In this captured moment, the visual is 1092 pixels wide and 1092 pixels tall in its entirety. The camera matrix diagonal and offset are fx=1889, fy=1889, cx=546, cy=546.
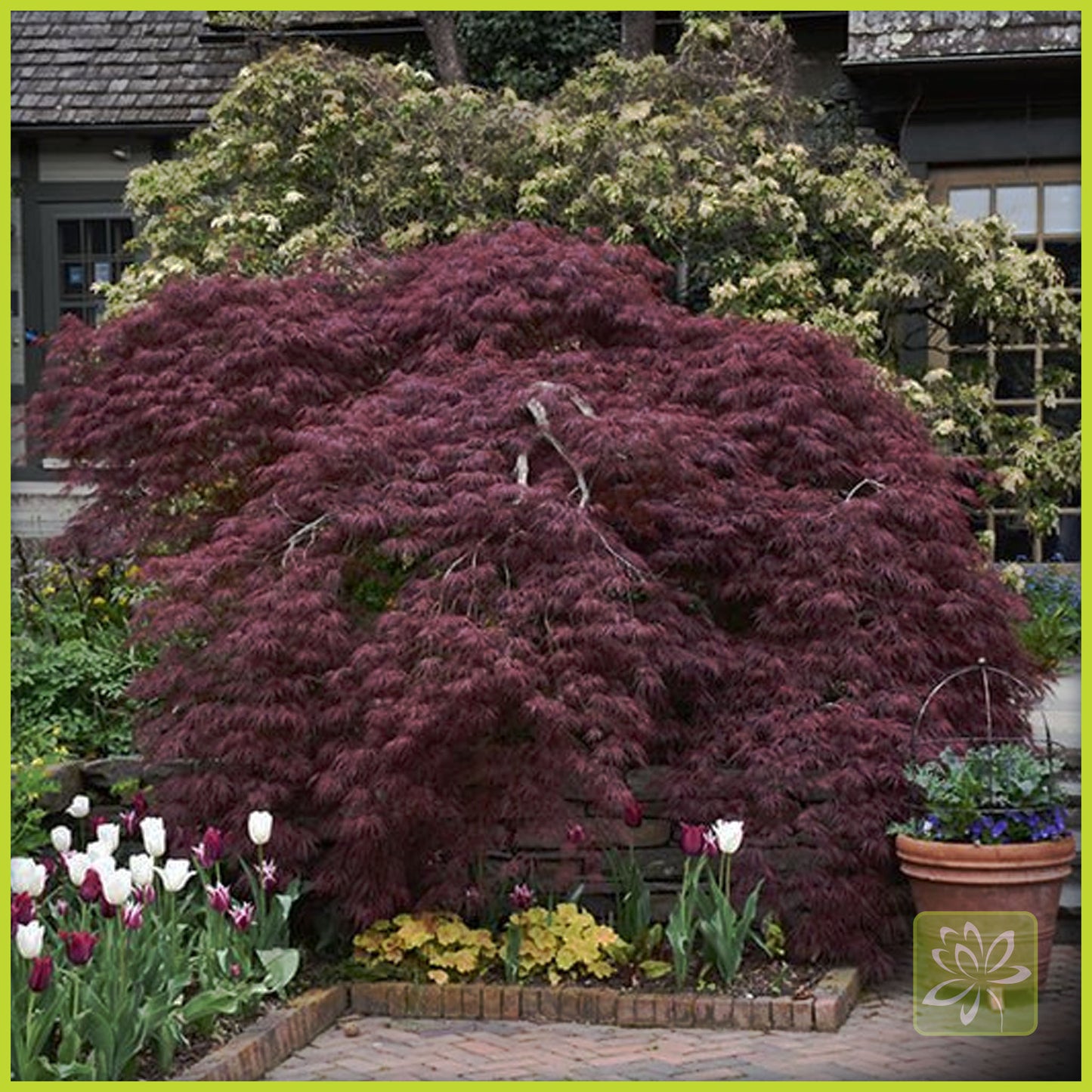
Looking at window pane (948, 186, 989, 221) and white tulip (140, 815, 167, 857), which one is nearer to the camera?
white tulip (140, 815, 167, 857)

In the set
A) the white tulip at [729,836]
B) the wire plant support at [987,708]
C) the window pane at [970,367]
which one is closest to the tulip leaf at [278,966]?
the white tulip at [729,836]

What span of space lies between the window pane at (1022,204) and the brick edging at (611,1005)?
6991mm

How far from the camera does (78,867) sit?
557 centimetres

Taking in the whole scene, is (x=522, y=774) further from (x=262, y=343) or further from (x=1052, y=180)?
(x=1052, y=180)

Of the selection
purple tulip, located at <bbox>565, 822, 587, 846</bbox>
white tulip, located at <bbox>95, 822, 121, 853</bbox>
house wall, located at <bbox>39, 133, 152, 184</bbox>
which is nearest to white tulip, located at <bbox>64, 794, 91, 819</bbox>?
white tulip, located at <bbox>95, 822, 121, 853</bbox>

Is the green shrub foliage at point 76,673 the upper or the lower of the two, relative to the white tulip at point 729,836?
upper

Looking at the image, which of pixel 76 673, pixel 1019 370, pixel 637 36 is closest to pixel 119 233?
pixel 637 36

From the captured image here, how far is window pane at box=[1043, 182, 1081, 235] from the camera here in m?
12.0

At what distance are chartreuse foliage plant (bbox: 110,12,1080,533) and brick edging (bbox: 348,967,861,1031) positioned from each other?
4.58 meters

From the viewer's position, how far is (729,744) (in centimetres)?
648

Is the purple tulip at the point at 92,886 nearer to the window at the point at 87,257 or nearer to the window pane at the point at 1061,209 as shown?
the window pane at the point at 1061,209

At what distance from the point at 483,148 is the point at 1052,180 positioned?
3.72 metres

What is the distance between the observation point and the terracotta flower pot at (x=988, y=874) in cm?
618

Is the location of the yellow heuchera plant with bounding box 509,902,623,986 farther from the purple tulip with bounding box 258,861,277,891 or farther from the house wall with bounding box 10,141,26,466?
the house wall with bounding box 10,141,26,466
